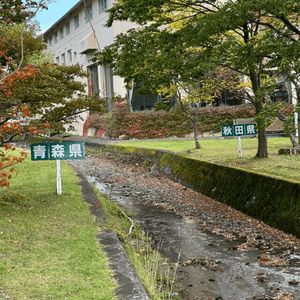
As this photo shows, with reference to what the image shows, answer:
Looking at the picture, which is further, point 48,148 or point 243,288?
point 48,148

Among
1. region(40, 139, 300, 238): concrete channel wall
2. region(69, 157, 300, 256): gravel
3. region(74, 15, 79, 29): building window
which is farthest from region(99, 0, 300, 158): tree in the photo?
region(74, 15, 79, 29): building window

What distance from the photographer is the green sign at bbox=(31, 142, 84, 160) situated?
937 cm

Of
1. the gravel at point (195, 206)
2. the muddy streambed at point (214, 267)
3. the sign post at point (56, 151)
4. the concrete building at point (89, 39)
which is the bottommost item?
the muddy streambed at point (214, 267)

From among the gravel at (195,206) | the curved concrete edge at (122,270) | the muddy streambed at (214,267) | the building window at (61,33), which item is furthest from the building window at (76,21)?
the curved concrete edge at (122,270)

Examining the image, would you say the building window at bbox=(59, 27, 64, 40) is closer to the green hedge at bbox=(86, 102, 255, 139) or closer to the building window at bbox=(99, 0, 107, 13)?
the building window at bbox=(99, 0, 107, 13)

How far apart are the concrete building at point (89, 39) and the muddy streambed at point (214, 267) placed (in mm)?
20627

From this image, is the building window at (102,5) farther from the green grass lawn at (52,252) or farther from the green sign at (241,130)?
the green grass lawn at (52,252)

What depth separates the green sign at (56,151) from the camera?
937cm

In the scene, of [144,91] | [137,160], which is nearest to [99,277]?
[144,91]

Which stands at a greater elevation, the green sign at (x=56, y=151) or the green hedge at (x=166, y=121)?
the green hedge at (x=166, y=121)

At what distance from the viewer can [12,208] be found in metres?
8.10

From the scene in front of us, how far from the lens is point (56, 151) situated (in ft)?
31.1

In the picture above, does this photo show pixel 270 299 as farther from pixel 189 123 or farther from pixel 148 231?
pixel 189 123

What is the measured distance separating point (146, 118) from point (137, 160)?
9.15 meters
